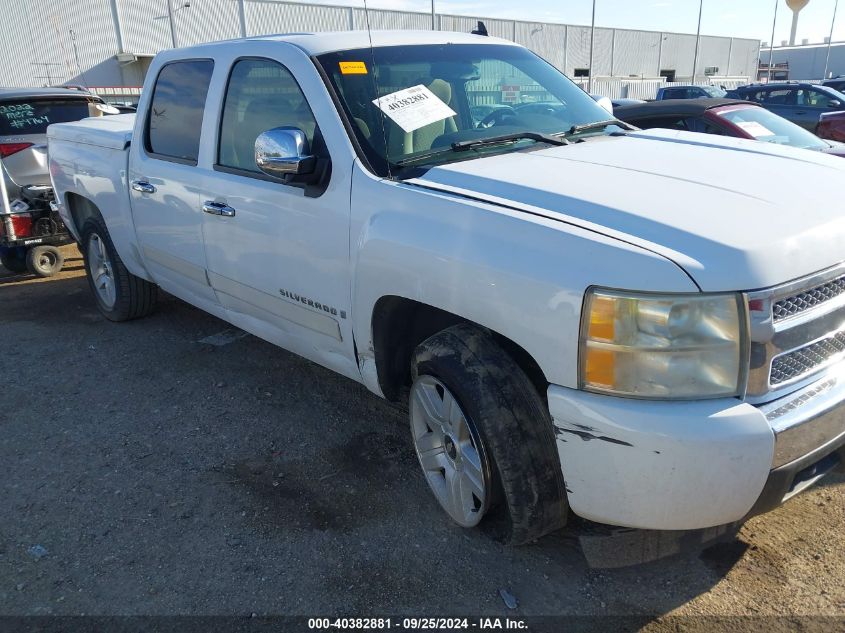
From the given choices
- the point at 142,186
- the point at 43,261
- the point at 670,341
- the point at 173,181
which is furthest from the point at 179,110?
the point at 43,261

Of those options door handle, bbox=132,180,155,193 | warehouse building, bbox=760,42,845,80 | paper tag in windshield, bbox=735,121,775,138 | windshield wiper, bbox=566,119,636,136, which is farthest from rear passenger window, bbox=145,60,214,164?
warehouse building, bbox=760,42,845,80

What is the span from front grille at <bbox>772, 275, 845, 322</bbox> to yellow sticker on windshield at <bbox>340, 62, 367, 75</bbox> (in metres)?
2.09

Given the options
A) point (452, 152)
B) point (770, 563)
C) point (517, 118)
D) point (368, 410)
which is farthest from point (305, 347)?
point (770, 563)

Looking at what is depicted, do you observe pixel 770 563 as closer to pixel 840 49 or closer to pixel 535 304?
pixel 535 304

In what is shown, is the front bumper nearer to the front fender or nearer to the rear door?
the front fender

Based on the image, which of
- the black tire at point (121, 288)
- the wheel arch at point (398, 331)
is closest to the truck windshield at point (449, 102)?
the wheel arch at point (398, 331)

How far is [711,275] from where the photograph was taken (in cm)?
198

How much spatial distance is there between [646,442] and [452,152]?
64.0 inches

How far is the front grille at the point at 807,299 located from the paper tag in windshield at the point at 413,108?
1.68 m

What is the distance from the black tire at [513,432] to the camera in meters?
2.42

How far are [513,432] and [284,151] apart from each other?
58.9 inches

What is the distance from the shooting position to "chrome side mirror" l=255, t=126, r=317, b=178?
9.59 ft

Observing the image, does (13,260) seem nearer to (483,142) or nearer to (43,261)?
(43,261)

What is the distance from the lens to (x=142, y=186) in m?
4.48
